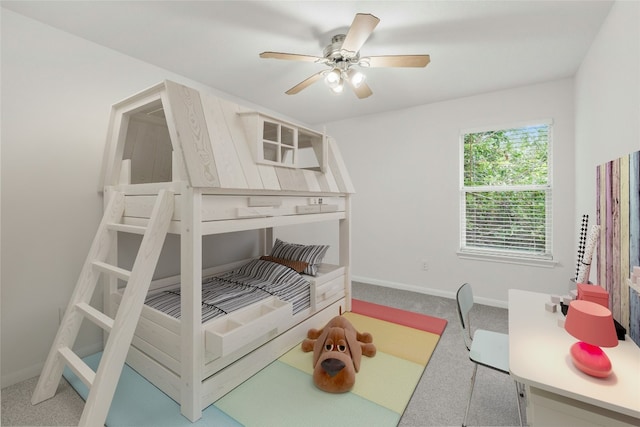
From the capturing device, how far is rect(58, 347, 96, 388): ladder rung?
1.40 m

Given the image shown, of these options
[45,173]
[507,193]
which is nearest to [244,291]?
[45,173]

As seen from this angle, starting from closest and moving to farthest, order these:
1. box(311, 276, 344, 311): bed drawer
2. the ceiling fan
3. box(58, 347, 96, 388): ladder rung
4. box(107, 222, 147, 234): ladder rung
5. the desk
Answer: the desk < box(58, 347, 96, 388): ladder rung < box(107, 222, 147, 234): ladder rung < the ceiling fan < box(311, 276, 344, 311): bed drawer

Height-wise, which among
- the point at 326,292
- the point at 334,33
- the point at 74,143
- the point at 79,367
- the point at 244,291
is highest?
the point at 334,33

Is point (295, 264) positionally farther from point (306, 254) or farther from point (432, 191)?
point (432, 191)

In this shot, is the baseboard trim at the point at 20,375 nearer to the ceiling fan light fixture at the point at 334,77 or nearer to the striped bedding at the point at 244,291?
the striped bedding at the point at 244,291

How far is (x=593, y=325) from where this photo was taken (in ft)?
3.25

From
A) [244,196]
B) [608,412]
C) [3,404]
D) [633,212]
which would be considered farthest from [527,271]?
[3,404]

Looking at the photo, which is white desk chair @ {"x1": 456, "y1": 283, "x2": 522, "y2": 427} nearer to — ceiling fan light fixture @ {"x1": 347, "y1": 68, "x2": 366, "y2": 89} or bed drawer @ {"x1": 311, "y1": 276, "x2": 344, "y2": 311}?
bed drawer @ {"x1": 311, "y1": 276, "x2": 344, "y2": 311}

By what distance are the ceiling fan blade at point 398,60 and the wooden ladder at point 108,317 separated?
1662 mm

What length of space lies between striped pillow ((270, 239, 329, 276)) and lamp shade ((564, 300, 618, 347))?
1.91 meters

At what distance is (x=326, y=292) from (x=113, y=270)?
164 centimetres

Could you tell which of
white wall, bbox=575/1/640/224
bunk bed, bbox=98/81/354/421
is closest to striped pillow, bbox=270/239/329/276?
bunk bed, bbox=98/81/354/421

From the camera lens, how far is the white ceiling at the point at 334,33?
1.79 m

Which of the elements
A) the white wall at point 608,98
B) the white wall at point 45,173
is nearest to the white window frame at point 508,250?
the white wall at point 608,98
